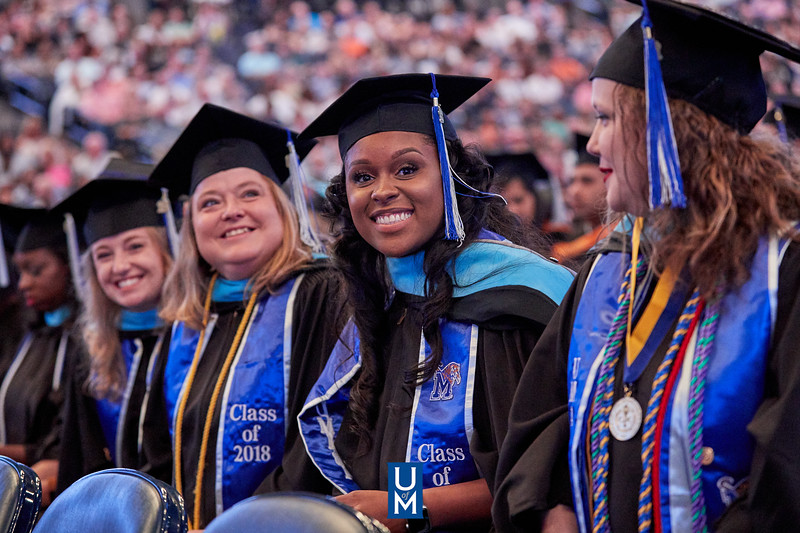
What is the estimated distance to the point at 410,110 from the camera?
8.20ft

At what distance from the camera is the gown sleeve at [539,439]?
184cm

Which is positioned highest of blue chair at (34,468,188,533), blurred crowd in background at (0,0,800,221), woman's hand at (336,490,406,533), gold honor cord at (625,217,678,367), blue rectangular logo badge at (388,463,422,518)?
blurred crowd in background at (0,0,800,221)

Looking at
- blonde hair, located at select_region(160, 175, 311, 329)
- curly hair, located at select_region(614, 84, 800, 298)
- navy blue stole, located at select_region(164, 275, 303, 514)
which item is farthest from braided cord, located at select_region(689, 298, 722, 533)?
blonde hair, located at select_region(160, 175, 311, 329)

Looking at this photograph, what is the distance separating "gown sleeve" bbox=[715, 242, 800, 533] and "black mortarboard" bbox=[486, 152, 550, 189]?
381 centimetres

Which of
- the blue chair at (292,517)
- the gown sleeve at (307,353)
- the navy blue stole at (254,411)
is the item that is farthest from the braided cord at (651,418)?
the navy blue stole at (254,411)

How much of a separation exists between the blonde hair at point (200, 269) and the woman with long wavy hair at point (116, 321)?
0.84ft

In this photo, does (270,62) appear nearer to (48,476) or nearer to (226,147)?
(48,476)

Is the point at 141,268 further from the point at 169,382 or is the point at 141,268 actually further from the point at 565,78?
the point at 565,78

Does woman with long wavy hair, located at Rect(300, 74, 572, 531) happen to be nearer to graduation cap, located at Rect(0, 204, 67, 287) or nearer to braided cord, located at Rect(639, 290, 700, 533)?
braided cord, located at Rect(639, 290, 700, 533)

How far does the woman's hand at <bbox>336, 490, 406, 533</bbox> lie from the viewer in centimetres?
222

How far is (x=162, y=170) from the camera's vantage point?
335cm

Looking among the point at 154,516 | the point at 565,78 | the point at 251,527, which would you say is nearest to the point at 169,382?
the point at 154,516

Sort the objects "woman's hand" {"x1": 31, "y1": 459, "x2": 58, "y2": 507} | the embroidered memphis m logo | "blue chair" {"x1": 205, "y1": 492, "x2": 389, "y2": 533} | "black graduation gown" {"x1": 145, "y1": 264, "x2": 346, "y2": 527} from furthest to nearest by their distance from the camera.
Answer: "woman's hand" {"x1": 31, "y1": 459, "x2": 58, "y2": 507} < "black graduation gown" {"x1": 145, "y1": 264, "x2": 346, "y2": 527} < the embroidered memphis m logo < "blue chair" {"x1": 205, "y1": 492, "x2": 389, "y2": 533}

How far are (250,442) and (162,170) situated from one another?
114cm
